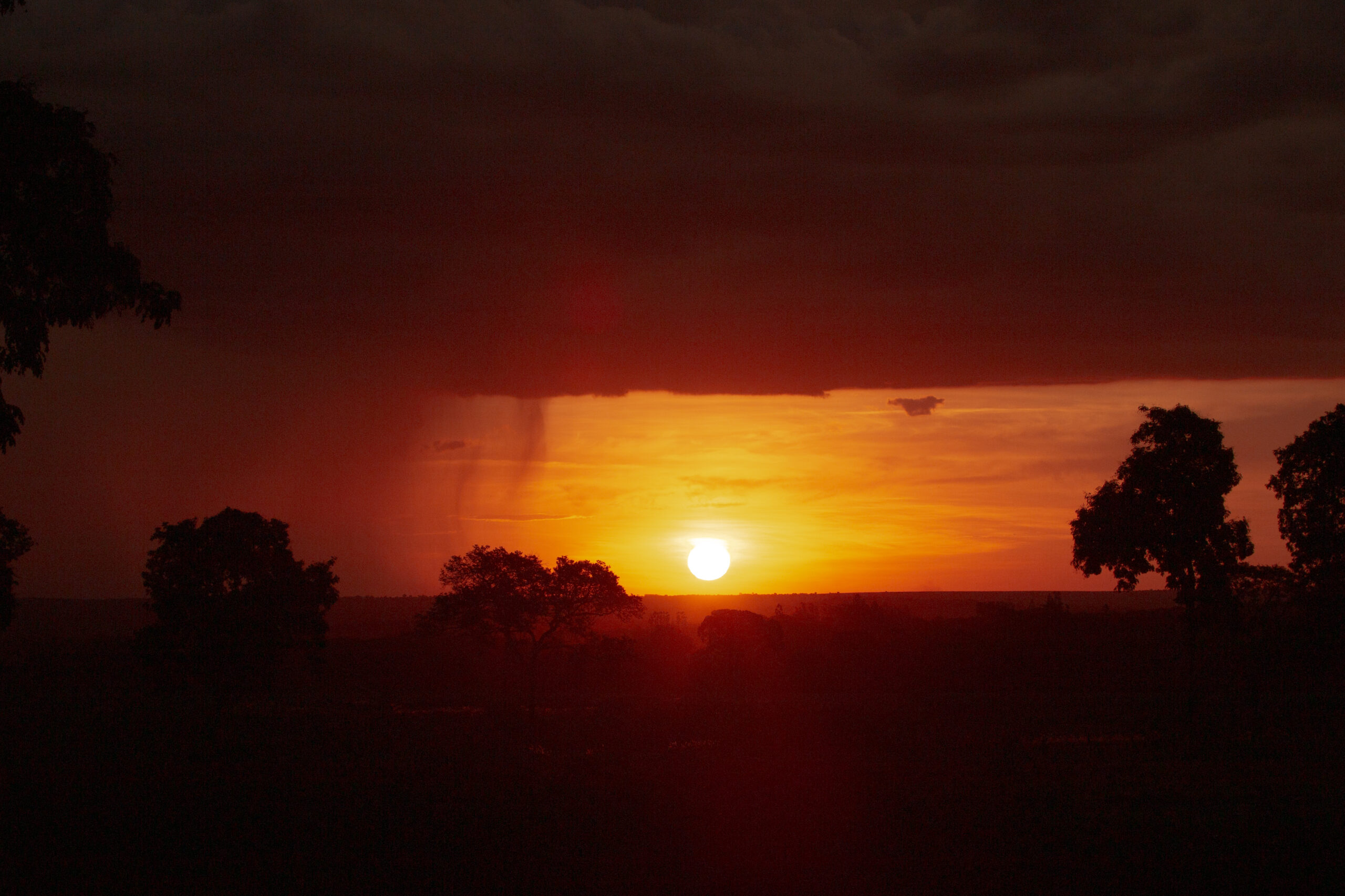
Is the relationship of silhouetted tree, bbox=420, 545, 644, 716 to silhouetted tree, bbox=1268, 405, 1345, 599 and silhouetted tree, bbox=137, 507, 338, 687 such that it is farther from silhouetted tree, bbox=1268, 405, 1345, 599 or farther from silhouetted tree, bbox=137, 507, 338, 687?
silhouetted tree, bbox=1268, 405, 1345, 599

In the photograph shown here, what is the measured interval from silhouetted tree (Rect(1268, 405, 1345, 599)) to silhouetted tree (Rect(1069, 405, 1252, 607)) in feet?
13.1

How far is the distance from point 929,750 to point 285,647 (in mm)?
29604

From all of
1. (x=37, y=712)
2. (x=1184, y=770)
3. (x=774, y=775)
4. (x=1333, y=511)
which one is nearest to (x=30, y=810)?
(x=774, y=775)

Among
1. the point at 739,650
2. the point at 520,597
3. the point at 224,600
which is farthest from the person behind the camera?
the point at 739,650

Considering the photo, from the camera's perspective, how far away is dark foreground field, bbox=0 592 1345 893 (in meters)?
15.1

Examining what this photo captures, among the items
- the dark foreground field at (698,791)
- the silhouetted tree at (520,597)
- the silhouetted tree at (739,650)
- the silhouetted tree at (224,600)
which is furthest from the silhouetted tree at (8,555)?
the silhouetted tree at (739,650)

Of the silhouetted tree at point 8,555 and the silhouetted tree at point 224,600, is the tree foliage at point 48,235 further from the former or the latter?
the silhouetted tree at point 224,600

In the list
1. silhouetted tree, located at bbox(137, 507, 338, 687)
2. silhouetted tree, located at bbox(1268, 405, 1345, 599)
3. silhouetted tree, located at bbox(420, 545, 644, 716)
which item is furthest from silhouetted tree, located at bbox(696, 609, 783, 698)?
silhouetted tree, located at bbox(1268, 405, 1345, 599)

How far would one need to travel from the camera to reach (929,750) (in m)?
29.5

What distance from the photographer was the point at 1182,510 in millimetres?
34875

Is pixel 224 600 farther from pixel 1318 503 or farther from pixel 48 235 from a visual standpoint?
pixel 1318 503

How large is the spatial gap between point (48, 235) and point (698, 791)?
15.7m

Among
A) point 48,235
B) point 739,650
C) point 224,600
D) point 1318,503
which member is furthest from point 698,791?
point 739,650

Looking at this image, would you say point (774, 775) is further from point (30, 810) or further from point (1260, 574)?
point (1260, 574)
